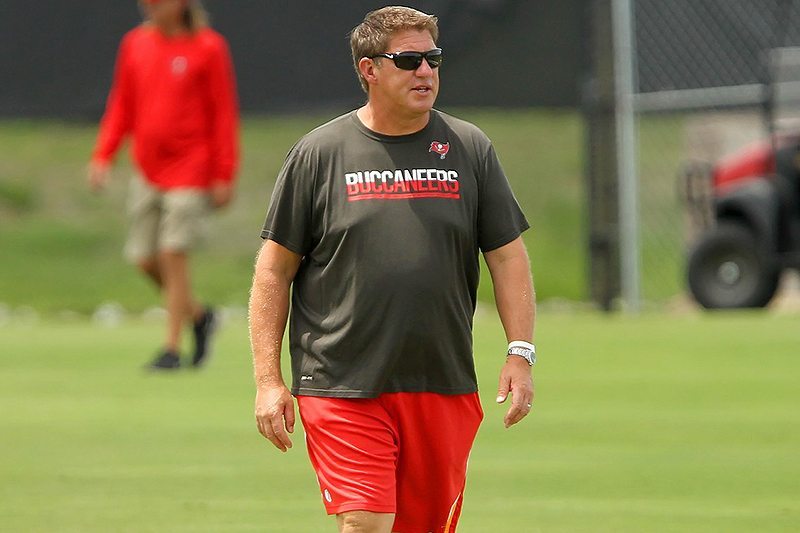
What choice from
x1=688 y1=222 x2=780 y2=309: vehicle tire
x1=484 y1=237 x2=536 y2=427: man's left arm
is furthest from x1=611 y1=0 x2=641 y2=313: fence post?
x1=484 y1=237 x2=536 y2=427: man's left arm

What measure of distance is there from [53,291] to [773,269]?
8538mm

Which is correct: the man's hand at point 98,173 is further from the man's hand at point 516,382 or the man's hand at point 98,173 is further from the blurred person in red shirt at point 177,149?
the man's hand at point 516,382

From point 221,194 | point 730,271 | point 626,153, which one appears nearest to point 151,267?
point 221,194

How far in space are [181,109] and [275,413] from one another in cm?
778

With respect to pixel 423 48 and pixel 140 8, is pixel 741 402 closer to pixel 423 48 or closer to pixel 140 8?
pixel 423 48

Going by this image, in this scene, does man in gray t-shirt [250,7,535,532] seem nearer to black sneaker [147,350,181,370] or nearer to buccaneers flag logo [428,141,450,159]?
buccaneers flag logo [428,141,450,159]

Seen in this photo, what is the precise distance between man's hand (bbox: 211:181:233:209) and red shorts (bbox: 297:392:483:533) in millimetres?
7325

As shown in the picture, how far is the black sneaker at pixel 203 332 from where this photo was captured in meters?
12.7

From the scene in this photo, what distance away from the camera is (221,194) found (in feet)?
41.7

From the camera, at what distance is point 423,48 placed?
530 cm

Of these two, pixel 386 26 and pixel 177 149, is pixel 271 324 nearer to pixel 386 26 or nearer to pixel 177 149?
pixel 386 26

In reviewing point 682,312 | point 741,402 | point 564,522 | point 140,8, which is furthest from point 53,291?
point 564,522

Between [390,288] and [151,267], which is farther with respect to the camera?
[151,267]

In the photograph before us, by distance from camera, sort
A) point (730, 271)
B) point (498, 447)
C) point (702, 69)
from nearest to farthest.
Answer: point (498, 447) → point (730, 271) → point (702, 69)
